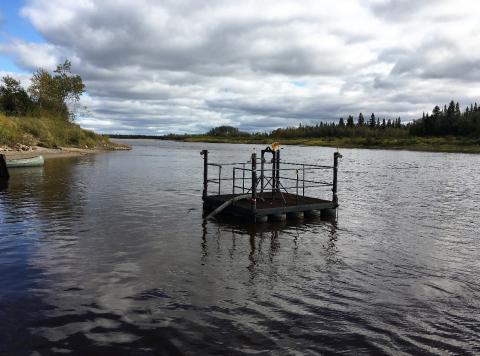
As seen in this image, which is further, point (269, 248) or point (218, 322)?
point (269, 248)

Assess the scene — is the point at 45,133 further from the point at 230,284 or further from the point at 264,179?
the point at 230,284

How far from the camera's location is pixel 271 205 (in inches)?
880

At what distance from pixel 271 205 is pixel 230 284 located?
34.0 feet

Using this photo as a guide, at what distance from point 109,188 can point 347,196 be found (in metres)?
18.6

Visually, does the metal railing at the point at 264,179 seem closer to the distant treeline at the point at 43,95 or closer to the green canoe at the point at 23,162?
the green canoe at the point at 23,162

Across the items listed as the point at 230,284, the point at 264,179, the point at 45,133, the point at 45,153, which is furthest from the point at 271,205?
the point at 45,133

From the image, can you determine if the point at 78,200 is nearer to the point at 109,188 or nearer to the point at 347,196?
the point at 109,188

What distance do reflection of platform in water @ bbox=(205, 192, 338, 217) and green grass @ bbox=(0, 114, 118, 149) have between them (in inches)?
1913

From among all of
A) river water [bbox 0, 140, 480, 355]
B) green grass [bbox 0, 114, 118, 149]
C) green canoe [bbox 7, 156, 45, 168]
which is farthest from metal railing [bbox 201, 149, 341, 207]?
green grass [bbox 0, 114, 118, 149]

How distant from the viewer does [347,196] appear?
3378cm

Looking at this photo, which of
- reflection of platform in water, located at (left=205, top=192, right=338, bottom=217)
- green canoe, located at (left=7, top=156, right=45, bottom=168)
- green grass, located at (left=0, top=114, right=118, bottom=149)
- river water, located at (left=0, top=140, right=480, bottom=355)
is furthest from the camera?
green grass, located at (left=0, top=114, right=118, bottom=149)

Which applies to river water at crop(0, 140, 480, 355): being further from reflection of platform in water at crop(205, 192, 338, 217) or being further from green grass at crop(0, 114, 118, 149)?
green grass at crop(0, 114, 118, 149)

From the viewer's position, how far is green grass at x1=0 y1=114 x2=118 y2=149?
6389 cm

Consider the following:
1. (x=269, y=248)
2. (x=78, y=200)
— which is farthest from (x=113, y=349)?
(x=78, y=200)
